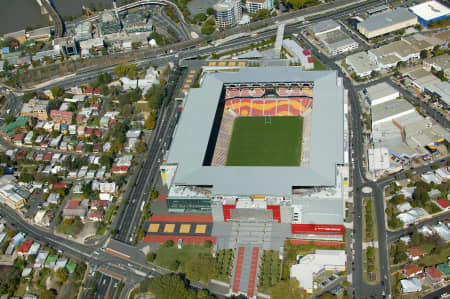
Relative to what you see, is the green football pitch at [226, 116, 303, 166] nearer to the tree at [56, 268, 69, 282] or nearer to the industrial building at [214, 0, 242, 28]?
the tree at [56, 268, 69, 282]

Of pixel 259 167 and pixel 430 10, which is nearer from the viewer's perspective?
pixel 259 167

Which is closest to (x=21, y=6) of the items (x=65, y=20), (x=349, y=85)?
(x=65, y=20)

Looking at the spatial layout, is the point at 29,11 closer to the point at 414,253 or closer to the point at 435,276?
the point at 414,253

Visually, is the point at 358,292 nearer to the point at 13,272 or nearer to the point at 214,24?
the point at 13,272

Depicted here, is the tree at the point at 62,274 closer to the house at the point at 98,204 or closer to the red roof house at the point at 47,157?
the house at the point at 98,204

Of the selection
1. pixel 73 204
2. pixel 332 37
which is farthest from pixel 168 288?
pixel 332 37
